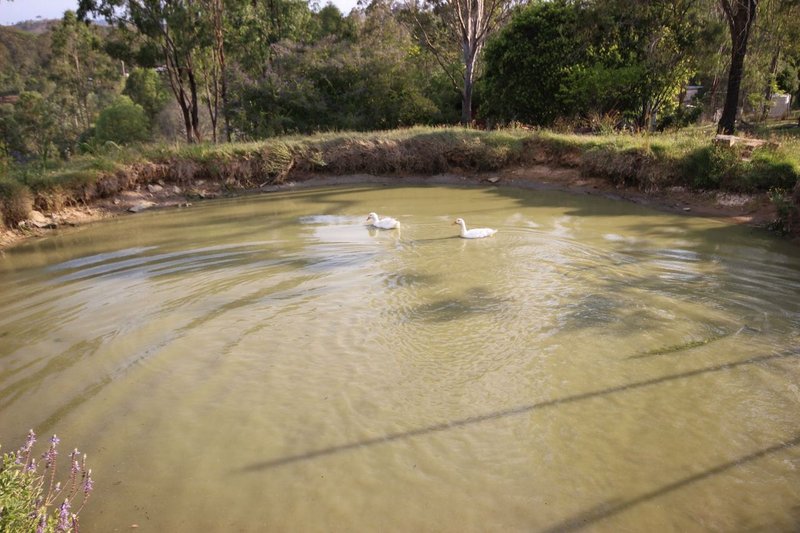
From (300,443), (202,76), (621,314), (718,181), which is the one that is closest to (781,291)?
(621,314)

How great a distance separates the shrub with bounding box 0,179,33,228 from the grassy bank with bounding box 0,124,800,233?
0.07 feet

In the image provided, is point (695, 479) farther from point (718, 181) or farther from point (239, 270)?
point (718, 181)

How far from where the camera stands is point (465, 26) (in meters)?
21.5

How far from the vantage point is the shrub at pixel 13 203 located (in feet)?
38.5

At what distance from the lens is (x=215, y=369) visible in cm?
564

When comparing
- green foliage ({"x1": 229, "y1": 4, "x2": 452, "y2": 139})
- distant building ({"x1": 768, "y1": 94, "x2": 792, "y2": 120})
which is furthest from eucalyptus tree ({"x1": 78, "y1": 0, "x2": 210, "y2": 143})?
distant building ({"x1": 768, "y1": 94, "x2": 792, "y2": 120})

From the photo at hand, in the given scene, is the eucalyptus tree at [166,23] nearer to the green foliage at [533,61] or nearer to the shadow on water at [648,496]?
the green foliage at [533,61]

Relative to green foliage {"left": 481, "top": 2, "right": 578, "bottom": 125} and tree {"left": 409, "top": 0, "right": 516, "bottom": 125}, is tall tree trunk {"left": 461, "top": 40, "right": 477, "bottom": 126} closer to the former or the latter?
tree {"left": 409, "top": 0, "right": 516, "bottom": 125}

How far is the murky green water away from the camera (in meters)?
3.84

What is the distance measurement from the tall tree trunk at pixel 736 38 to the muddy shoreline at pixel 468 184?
4040mm

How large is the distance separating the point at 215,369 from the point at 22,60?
75.2m

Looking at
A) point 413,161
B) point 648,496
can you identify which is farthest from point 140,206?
point 648,496

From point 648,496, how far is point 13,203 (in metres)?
13.4

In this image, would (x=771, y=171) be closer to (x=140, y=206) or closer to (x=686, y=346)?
(x=686, y=346)
